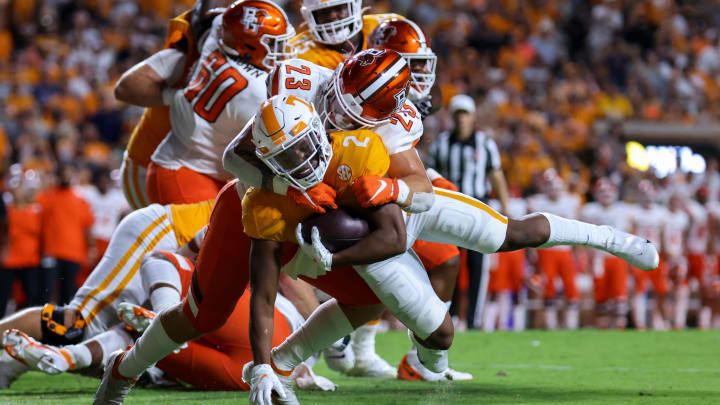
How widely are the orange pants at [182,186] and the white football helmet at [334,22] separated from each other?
923 millimetres

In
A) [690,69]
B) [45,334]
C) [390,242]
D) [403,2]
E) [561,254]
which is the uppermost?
[390,242]

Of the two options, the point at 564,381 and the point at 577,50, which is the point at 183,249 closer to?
the point at 564,381

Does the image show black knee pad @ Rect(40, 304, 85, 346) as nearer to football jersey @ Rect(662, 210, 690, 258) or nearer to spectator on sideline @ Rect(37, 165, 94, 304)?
spectator on sideline @ Rect(37, 165, 94, 304)

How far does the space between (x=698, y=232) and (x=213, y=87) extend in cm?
726

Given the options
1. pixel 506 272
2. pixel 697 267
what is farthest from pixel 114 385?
pixel 697 267

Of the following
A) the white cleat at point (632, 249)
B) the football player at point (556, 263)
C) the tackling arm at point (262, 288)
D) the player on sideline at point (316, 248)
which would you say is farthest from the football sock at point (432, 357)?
the football player at point (556, 263)

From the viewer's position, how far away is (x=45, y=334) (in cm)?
455

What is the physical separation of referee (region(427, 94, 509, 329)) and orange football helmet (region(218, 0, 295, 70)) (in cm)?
352

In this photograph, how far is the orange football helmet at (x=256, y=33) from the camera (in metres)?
4.86

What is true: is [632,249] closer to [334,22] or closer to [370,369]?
[370,369]

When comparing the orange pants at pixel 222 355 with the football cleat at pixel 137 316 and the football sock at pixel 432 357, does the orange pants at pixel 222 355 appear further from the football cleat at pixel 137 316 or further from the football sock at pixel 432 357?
the football sock at pixel 432 357

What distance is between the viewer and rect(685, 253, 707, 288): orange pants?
10.7 meters

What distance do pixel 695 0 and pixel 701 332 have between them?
9837mm

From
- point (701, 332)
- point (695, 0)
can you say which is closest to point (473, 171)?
point (701, 332)
